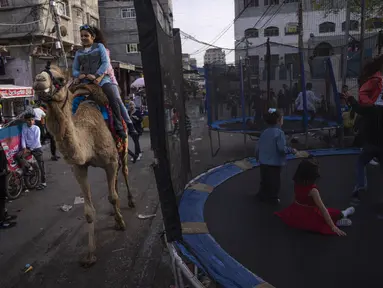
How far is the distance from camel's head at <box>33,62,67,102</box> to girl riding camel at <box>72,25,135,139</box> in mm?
1341

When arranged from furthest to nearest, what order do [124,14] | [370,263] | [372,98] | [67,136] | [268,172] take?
1. [124,14]
2. [268,172]
3. [372,98]
4. [67,136]
5. [370,263]

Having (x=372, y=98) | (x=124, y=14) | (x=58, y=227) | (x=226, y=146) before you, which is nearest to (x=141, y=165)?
(x=226, y=146)

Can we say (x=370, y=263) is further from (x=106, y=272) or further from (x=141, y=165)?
(x=141, y=165)

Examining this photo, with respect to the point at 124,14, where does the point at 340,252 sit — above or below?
below

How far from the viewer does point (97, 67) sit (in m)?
4.59

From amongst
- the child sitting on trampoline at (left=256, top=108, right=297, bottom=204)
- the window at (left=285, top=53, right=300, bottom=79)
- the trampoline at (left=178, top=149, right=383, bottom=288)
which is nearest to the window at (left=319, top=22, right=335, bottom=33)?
the window at (left=285, top=53, right=300, bottom=79)

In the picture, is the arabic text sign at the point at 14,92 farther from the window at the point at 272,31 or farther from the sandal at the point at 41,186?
the window at the point at 272,31

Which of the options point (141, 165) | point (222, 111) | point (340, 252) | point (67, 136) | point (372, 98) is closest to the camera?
point (340, 252)

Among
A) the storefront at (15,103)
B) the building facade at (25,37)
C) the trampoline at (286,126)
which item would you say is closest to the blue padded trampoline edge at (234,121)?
the trampoline at (286,126)

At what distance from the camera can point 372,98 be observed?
3.88m

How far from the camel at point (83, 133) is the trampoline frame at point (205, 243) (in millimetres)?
1122

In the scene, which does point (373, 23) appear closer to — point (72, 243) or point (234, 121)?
point (234, 121)

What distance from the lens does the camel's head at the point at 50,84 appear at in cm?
273

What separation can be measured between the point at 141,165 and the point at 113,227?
394 cm
